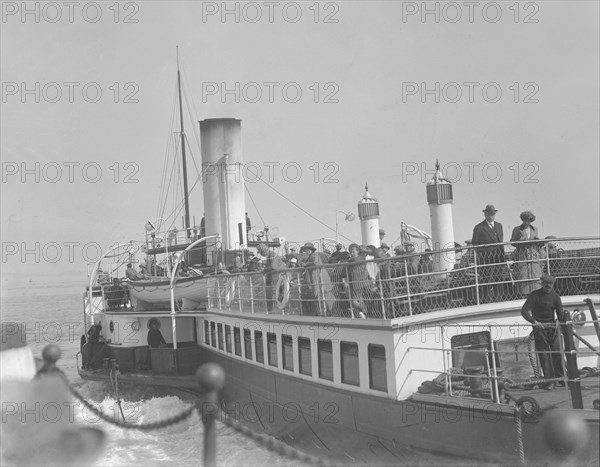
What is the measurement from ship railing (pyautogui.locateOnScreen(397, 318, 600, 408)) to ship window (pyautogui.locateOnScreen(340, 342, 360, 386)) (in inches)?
53.7

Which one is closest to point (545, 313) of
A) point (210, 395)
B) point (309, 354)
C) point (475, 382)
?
point (475, 382)

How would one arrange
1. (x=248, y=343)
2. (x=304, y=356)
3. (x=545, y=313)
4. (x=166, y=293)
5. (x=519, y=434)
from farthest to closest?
1. (x=166, y=293)
2. (x=248, y=343)
3. (x=304, y=356)
4. (x=545, y=313)
5. (x=519, y=434)

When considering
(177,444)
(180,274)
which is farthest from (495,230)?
(180,274)

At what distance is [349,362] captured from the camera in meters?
13.0

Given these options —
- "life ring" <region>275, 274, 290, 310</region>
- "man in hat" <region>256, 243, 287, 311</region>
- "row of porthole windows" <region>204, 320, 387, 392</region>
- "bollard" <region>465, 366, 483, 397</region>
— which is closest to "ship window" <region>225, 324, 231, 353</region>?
"row of porthole windows" <region>204, 320, 387, 392</region>

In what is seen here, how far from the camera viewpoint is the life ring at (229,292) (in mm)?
18855

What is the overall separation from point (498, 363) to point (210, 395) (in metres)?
7.38

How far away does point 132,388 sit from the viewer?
24.0 m

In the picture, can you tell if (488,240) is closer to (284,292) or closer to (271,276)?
(284,292)

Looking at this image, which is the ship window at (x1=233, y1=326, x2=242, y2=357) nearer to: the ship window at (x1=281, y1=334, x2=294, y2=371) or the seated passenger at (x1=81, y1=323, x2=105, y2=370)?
the ship window at (x1=281, y1=334, x2=294, y2=371)

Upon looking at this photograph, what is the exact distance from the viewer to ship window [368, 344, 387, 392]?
1190cm

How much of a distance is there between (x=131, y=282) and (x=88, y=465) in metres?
14.5

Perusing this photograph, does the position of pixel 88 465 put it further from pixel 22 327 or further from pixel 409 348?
pixel 409 348

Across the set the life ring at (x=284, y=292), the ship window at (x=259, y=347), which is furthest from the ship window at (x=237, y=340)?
the life ring at (x=284, y=292)
